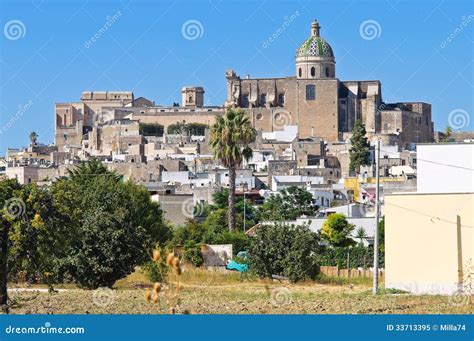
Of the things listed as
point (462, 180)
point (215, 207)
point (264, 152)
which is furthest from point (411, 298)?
point (264, 152)

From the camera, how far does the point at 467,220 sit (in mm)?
28406

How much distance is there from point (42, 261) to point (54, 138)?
88501 mm

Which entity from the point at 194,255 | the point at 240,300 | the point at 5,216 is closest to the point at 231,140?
the point at 194,255

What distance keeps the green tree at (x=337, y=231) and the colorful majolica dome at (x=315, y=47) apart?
59948 mm

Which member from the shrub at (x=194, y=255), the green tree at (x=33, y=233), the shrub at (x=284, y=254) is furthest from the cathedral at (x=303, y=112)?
the green tree at (x=33, y=233)

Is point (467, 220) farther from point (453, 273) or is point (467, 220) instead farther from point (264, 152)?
point (264, 152)

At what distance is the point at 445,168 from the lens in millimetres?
29875

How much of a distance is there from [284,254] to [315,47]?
73.0 meters

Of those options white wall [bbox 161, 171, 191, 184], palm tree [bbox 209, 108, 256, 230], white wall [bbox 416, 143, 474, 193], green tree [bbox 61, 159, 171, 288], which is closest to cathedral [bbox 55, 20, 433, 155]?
white wall [bbox 161, 171, 191, 184]

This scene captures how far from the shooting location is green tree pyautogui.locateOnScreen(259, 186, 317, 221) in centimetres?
5556

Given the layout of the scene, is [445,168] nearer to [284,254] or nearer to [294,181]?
[284,254]

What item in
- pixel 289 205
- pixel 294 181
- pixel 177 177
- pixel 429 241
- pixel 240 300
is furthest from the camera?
pixel 177 177

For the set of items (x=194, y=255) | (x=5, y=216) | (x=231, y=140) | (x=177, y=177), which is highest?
(x=231, y=140)
